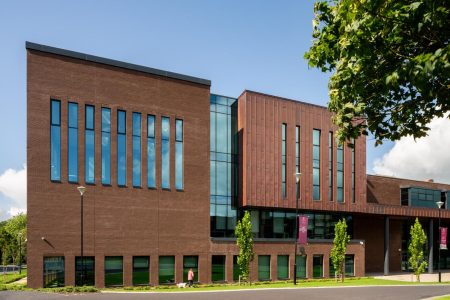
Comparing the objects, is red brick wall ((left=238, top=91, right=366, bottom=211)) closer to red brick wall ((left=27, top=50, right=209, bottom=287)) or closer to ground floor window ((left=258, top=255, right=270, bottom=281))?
red brick wall ((left=27, top=50, right=209, bottom=287))

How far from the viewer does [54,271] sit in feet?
104

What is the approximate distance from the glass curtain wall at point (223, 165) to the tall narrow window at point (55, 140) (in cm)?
1403

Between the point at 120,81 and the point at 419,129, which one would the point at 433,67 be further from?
the point at 120,81

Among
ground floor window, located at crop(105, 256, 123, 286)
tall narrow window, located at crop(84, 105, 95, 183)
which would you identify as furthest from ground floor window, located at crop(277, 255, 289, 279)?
tall narrow window, located at crop(84, 105, 95, 183)

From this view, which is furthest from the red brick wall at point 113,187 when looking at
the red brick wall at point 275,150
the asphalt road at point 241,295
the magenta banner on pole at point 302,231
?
the magenta banner on pole at point 302,231

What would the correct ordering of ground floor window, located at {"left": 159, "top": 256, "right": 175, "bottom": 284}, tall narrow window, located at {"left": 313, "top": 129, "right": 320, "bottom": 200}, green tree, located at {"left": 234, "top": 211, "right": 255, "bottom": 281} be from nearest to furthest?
green tree, located at {"left": 234, "top": 211, "right": 255, "bottom": 281} < ground floor window, located at {"left": 159, "top": 256, "right": 175, "bottom": 284} < tall narrow window, located at {"left": 313, "top": 129, "right": 320, "bottom": 200}

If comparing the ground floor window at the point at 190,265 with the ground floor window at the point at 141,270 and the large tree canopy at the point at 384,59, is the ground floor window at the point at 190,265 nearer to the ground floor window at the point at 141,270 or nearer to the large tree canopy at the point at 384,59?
the ground floor window at the point at 141,270

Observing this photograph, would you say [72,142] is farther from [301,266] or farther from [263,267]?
[301,266]

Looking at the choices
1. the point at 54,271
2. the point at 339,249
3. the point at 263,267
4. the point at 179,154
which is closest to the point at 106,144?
the point at 179,154

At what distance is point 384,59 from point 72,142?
2703cm

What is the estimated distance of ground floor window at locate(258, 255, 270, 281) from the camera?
4056cm

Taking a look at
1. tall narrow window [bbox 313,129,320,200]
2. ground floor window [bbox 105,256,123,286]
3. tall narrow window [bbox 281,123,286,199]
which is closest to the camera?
ground floor window [bbox 105,256,123,286]

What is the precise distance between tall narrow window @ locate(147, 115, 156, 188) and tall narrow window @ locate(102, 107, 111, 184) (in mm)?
3348

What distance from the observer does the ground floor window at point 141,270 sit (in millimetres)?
34781
